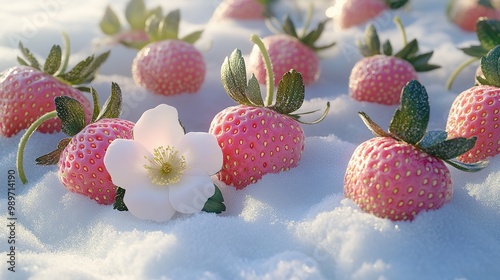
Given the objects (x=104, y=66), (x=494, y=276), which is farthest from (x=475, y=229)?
(x=104, y=66)

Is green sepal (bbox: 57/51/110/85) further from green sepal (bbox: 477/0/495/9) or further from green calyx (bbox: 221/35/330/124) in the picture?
green sepal (bbox: 477/0/495/9)

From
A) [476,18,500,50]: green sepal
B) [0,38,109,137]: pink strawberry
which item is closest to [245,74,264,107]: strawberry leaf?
[0,38,109,137]: pink strawberry

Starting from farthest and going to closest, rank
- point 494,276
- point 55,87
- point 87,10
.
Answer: point 87,10
point 55,87
point 494,276

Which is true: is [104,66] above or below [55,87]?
below

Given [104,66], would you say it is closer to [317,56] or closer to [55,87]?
[55,87]

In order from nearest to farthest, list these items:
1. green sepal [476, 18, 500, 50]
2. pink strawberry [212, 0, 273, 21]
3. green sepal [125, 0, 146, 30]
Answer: green sepal [476, 18, 500, 50], green sepal [125, 0, 146, 30], pink strawberry [212, 0, 273, 21]

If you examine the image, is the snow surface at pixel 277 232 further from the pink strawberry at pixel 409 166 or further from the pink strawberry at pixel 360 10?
the pink strawberry at pixel 360 10

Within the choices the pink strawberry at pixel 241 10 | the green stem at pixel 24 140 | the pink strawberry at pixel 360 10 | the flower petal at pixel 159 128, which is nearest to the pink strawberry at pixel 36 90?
the green stem at pixel 24 140
